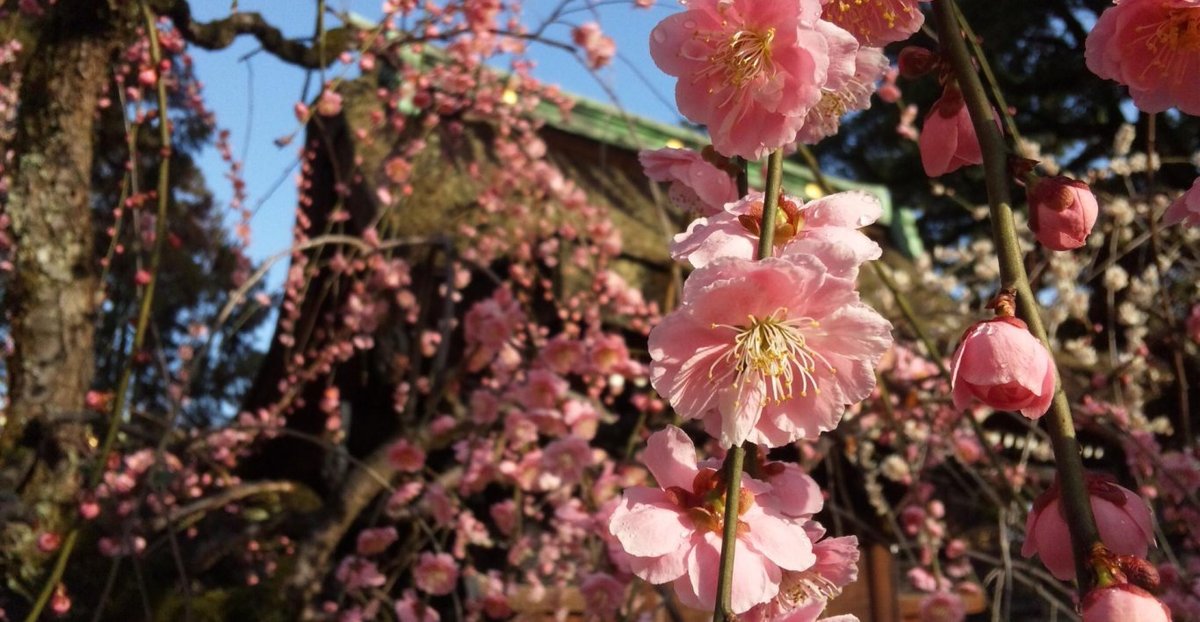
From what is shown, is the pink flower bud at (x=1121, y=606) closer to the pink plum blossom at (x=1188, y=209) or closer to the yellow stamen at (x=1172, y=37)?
the pink plum blossom at (x=1188, y=209)

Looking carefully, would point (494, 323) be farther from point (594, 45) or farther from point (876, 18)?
point (876, 18)

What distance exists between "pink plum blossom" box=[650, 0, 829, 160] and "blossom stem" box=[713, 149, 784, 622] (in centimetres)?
9

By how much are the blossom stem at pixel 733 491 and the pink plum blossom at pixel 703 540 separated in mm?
69

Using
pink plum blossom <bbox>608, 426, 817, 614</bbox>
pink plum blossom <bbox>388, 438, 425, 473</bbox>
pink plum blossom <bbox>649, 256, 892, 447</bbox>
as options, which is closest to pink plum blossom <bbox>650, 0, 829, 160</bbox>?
pink plum blossom <bbox>649, 256, 892, 447</bbox>

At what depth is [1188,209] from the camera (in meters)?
0.63

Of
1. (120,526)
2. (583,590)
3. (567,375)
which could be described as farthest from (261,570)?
(583,590)

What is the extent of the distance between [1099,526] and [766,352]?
0.21 m

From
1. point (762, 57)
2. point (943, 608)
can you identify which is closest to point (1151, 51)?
point (762, 57)

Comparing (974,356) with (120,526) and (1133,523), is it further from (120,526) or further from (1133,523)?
(120,526)

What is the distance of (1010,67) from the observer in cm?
742

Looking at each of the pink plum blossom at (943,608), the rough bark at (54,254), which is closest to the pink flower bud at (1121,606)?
the pink plum blossom at (943,608)

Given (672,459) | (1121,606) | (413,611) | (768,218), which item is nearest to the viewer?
(1121,606)

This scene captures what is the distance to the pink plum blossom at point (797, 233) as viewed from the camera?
58 cm

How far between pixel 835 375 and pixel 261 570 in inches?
126
